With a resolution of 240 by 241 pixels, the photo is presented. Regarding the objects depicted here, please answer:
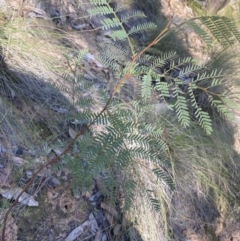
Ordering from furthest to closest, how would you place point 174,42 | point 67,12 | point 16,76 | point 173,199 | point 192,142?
point 174,42 → point 67,12 → point 192,142 → point 173,199 → point 16,76

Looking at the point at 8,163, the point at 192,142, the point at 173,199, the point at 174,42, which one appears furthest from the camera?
the point at 174,42

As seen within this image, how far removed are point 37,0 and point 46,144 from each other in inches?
51.6

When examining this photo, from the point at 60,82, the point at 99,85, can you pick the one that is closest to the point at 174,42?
the point at 99,85

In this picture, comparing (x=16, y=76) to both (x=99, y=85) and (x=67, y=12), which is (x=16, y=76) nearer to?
(x=99, y=85)

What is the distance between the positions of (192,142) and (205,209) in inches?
18.9

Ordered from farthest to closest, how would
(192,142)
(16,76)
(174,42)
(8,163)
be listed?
(174,42) → (192,142) → (16,76) → (8,163)

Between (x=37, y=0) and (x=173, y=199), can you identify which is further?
(x=37, y=0)

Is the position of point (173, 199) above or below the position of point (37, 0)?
below

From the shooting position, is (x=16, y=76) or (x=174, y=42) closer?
(x=16, y=76)

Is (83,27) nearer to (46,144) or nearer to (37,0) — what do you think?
(37,0)

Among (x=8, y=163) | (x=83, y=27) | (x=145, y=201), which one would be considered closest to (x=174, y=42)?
(x=83, y=27)

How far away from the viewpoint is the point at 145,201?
2.49 metres

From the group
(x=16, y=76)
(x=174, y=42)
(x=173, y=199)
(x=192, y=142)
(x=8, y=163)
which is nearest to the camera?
(x=8, y=163)

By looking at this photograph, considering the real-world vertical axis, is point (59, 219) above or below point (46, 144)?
below
